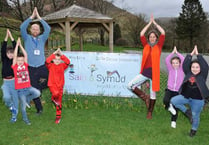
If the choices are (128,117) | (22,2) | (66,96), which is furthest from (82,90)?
(22,2)

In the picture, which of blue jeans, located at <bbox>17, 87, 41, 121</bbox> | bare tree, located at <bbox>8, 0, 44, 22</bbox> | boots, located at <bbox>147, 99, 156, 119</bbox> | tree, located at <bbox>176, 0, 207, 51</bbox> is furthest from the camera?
tree, located at <bbox>176, 0, 207, 51</bbox>

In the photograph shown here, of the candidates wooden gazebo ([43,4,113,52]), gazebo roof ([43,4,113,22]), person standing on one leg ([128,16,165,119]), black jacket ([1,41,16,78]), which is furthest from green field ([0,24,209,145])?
gazebo roof ([43,4,113,22])

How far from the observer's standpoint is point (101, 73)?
647 cm

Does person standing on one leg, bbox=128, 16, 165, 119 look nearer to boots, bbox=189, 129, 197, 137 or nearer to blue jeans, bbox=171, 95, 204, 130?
blue jeans, bbox=171, 95, 204, 130

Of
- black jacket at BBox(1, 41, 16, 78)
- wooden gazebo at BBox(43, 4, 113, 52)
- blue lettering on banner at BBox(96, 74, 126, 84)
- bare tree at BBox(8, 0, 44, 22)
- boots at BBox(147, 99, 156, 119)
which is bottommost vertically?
boots at BBox(147, 99, 156, 119)

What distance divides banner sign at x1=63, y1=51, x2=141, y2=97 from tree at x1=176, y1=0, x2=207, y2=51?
35621 millimetres

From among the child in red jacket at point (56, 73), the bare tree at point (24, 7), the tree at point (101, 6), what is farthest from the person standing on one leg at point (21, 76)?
the tree at point (101, 6)

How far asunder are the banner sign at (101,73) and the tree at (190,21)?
35.6 m

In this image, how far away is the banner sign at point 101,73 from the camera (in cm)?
634

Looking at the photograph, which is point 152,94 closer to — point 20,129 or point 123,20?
point 20,129

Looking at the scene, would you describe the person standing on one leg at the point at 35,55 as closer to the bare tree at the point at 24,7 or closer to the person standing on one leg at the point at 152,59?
the person standing on one leg at the point at 152,59

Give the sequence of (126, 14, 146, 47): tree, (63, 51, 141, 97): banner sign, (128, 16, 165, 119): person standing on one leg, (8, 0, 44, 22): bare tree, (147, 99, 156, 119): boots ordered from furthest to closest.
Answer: (126, 14, 146, 47): tree, (8, 0, 44, 22): bare tree, (63, 51, 141, 97): banner sign, (147, 99, 156, 119): boots, (128, 16, 165, 119): person standing on one leg

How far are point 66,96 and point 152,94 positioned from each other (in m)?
2.47

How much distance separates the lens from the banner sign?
20.8 feet
